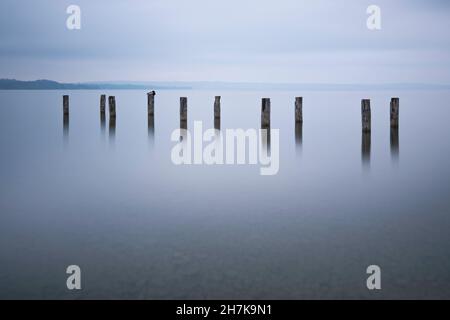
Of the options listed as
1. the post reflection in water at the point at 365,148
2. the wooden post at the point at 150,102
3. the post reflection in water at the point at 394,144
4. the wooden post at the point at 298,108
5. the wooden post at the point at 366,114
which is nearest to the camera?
the post reflection in water at the point at 365,148

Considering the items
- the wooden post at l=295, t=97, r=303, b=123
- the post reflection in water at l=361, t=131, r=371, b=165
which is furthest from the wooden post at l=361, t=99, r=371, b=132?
the wooden post at l=295, t=97, r=303, b=123

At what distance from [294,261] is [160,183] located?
14.1 ft

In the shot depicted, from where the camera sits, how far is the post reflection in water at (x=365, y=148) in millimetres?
10627

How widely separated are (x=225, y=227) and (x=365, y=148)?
7.85 meters

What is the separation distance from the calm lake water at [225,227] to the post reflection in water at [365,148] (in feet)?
0.30

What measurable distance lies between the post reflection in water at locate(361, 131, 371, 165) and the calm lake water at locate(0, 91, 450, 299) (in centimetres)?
9

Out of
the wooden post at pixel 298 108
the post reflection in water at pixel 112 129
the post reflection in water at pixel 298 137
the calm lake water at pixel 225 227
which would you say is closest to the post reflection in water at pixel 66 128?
the post reflection in water at pixel 112 129

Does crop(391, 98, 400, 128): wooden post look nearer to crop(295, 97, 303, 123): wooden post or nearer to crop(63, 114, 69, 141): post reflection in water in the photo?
crop(295, 97, 303, 123): wooden post

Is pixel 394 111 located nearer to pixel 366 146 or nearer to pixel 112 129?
pixel 366 146

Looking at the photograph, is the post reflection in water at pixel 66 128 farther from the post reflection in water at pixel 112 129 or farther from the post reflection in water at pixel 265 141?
the post reflection in water at pixel 265 141

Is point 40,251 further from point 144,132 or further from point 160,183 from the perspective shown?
point 144,132

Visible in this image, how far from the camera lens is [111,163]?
1059cm

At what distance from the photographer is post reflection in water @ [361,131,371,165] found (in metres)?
10.6

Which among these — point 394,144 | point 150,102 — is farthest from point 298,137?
point 150,102
